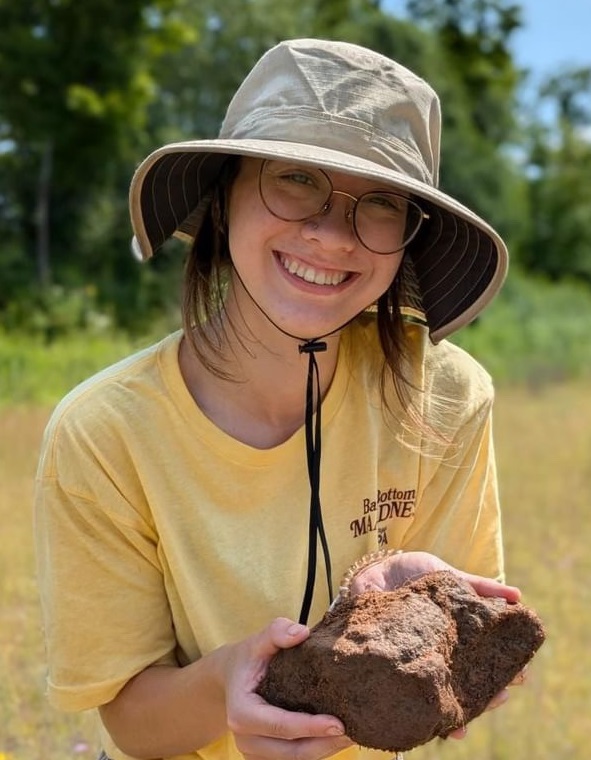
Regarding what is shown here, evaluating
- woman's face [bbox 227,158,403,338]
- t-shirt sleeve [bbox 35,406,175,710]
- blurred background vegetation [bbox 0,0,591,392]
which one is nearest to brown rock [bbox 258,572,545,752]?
t-shirt sleeve [bbox 35,406,175,710]

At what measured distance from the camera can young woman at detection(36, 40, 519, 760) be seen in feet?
5.77

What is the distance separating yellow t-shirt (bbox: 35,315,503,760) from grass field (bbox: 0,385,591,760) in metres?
0.94

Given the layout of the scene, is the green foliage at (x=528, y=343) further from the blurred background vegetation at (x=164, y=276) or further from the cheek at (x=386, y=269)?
the cheek at (x=386, y=269)

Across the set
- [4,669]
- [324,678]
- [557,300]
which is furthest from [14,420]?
[557,300]

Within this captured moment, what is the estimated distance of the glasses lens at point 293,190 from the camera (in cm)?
176

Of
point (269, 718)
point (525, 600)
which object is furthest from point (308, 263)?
point (525, 600)

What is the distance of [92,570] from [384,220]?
79cm

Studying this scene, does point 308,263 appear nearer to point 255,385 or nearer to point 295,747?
point 255,385

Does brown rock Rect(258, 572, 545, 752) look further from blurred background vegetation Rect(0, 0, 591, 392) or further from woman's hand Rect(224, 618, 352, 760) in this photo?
blurred background vegetation Rect(0, 0, 591, 392)

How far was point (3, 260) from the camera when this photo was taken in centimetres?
1445

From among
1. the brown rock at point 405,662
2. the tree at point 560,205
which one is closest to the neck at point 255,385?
the brown rock at point 405,662

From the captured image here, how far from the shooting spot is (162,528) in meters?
1.81

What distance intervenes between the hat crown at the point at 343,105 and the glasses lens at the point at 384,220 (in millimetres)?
57

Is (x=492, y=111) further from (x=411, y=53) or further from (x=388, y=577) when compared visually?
(x=388, y=577)
